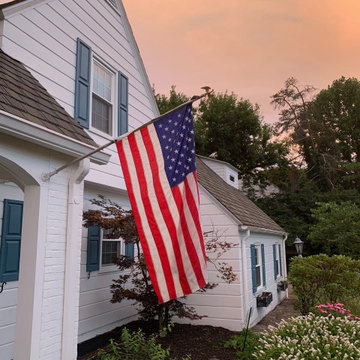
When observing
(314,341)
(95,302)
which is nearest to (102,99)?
(95,302)

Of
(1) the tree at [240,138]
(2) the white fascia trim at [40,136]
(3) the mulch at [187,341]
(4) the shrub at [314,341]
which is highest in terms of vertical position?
(1) the tree at [240,138]

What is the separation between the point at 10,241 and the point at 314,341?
477 centimetres

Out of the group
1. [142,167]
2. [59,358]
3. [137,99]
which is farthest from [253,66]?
[59,358]

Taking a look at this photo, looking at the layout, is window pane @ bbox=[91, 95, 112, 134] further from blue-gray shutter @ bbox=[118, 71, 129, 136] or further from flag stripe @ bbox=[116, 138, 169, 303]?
flag stripe @ bbox=[116, 138, 169, 303]

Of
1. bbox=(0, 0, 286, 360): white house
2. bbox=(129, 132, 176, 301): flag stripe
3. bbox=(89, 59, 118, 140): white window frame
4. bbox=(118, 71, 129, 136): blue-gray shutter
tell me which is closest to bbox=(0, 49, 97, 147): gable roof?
bbox=(0, 0, 286, 360): white house

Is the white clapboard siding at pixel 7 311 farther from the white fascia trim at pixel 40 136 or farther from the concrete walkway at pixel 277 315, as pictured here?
the concrete walkway at pixel 277 315

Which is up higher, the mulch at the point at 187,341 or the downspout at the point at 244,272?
the downspout at the point at 244,272

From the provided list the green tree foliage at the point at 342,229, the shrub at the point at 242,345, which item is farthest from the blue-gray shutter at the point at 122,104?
the green tree foliage at the point at 342,229

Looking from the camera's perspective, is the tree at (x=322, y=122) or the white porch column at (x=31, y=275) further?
the tree at (x=322, y=122)

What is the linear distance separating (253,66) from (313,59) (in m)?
2.93

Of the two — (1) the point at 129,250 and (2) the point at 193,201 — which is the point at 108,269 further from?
(2) the point at 193,201

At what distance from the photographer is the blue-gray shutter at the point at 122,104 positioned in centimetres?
727

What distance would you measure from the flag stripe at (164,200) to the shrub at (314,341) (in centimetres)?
205

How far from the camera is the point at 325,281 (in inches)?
376
